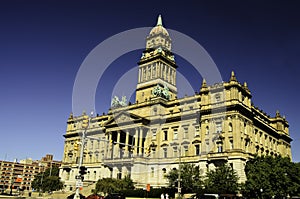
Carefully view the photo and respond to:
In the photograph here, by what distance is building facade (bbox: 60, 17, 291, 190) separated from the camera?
207 ft

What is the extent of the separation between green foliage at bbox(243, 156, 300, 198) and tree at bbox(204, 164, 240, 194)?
8.91 feet

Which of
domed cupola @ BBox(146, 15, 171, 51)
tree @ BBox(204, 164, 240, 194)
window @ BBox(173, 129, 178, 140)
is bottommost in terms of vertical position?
tree @ BBox(204, 164, 240, 194)

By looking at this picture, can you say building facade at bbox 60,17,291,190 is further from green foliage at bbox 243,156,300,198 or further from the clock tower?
green foliage at bbox 243,156,300,198

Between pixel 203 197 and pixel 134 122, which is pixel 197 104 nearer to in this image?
pixel 134 122

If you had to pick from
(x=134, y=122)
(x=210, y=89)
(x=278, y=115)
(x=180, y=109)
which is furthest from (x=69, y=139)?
(x=278, y=115)

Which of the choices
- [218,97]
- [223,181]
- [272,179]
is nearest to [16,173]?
[218,97]

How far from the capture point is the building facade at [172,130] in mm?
63125

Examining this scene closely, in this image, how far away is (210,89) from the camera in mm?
67875

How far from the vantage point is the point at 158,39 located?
97000 millimetres

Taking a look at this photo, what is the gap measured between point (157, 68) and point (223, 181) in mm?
45235

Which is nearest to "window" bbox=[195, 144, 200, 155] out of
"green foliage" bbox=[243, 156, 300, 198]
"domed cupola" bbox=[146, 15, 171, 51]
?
"green foliage" bbox=[243, 156, 300, 198]

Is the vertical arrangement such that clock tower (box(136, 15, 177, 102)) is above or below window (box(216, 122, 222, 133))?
above

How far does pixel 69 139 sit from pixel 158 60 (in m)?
42.3

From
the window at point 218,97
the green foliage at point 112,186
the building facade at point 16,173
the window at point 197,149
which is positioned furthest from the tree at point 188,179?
the building facade at point 16,173
